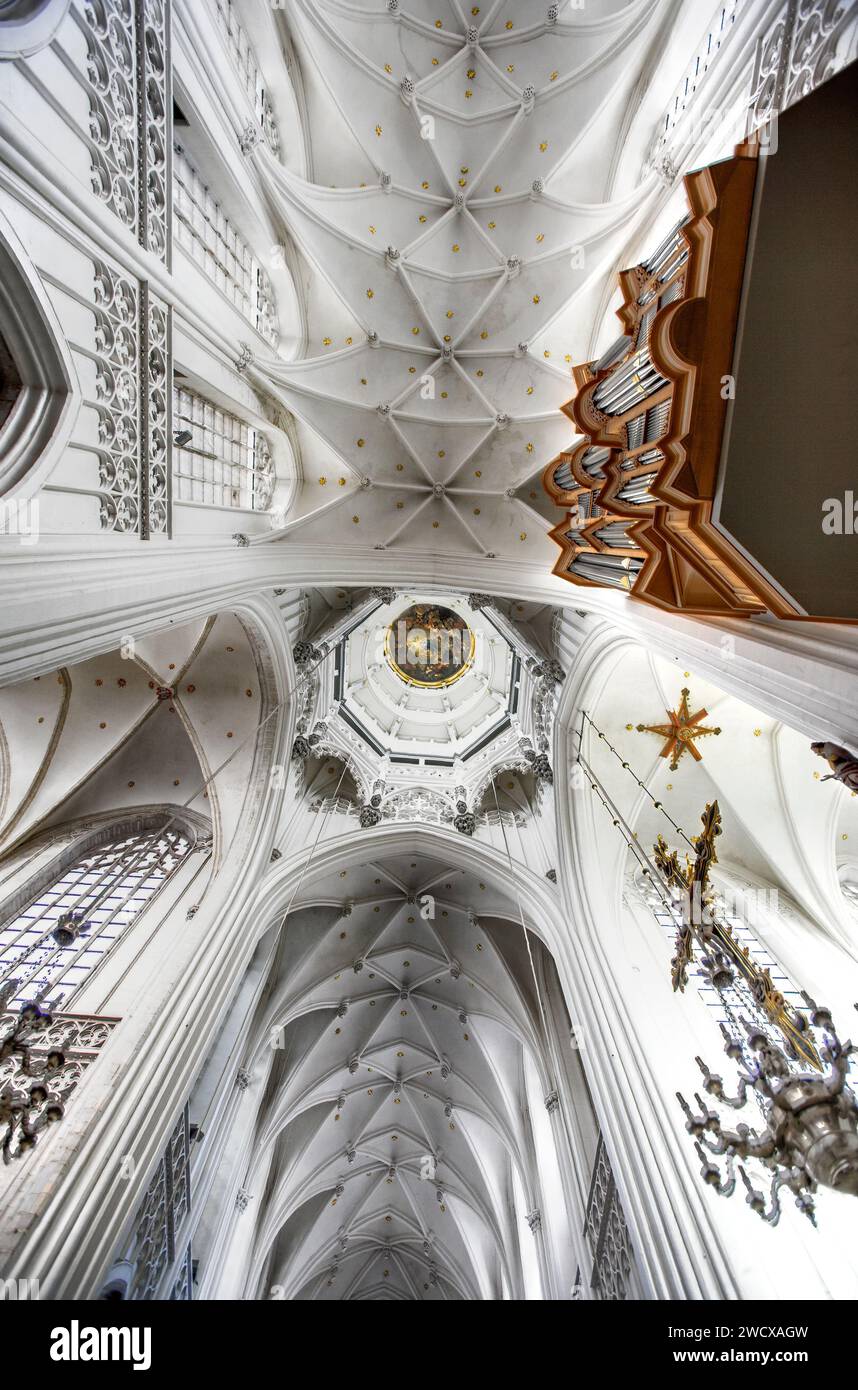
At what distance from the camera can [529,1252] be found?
11.7 metres

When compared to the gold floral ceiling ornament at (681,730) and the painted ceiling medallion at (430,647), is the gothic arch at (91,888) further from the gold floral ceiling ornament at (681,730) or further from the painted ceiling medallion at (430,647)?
the gold floral ceiling ornament at (681,730)

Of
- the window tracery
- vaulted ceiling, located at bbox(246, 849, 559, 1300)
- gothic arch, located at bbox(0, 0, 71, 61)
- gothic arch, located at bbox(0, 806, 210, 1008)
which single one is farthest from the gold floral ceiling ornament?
gothic arch, located at bbox(0, 0, 71, 61)

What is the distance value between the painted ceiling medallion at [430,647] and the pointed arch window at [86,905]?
711 cm

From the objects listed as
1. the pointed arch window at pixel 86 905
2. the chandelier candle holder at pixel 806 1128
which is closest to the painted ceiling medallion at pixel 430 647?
the pointed arch window at pixel 86 905

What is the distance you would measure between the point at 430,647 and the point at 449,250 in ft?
29.0

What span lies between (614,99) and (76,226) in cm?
978

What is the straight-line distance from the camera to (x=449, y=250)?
38.7 feet

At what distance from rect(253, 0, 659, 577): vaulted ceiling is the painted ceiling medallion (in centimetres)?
339

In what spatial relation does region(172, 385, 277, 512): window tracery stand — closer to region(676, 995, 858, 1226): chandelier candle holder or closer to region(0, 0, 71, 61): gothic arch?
region(0, 0, 71, 61): gothic arch

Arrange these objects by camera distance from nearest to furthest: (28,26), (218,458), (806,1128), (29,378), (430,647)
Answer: (806,1128) → (28,26) → (29,378) → (218,458) → (430,647)

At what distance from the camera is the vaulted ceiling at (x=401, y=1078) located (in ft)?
43.0

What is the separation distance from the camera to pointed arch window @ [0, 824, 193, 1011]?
8477 mm

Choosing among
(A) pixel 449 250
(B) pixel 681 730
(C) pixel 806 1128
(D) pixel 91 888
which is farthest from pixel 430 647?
(C) pixel 806 1128

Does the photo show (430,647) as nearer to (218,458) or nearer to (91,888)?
(218,458)
